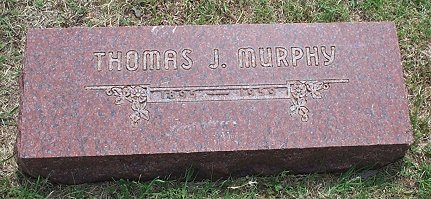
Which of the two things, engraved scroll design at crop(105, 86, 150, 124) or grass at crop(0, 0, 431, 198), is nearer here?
engraved scroll design at crop(105, 86, 150, 124)

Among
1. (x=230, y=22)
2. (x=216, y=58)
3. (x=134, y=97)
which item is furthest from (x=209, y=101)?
(x=230, y=22)

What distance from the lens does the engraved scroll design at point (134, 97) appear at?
9.75ft

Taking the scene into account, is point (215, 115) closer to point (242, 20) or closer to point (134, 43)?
point (134, 43)

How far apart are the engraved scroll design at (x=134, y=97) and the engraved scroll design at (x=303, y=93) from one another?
679 mm

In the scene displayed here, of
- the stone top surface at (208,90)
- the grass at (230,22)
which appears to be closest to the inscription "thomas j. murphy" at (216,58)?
the stone top surface at (208,90)

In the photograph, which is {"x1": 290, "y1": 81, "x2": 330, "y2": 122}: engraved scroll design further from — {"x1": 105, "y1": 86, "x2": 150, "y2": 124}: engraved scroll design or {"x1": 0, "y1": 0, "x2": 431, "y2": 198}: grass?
{"x1": 105, "y1": 86, "x2": 150, "y2": 124}: engraved scroll design

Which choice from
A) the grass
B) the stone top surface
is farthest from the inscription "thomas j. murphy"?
the grass

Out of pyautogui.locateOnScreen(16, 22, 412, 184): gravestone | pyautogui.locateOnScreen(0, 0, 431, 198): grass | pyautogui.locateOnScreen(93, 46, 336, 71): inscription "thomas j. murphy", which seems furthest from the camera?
pyautogui.locateOnScreen(0, 0, 431, 198): grass

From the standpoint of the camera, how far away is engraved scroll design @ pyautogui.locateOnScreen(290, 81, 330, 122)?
118 inches

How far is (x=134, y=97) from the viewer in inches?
118

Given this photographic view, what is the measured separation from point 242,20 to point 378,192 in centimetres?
120

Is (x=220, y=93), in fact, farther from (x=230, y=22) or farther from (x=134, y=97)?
(x=230, y=22)

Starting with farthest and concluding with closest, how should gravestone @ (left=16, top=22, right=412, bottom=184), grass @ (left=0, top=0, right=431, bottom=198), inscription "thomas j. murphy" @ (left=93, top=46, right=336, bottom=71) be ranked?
grass @ (left=0, top=0, right=431, bottom=198)
inscription "thomas j. murphy" @ (left=93, top=46, right=336, bottom=71)
gravestone @ (left=16, top=22, right=412, bottom=184)

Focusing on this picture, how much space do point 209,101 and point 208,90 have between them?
0.05m
